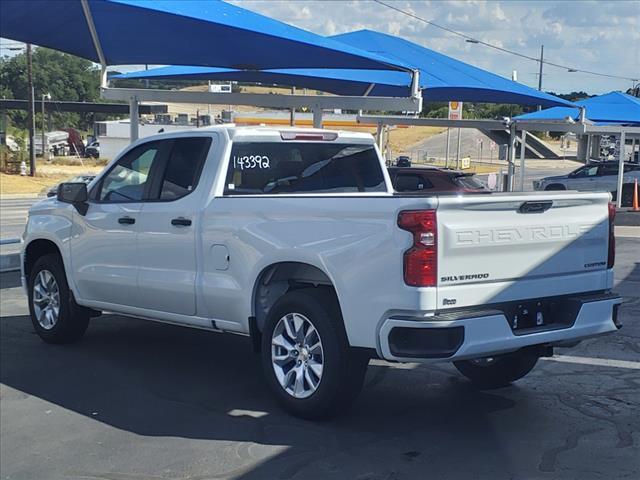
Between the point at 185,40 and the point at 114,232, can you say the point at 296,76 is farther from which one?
the point at 114,232

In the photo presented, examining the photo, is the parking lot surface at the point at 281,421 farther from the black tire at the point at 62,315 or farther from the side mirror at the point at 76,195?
the side mirror at the point at 76,195

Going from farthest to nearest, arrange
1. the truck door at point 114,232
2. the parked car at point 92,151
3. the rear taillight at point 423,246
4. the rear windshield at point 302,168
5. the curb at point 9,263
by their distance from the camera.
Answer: the parked car at point 92,151, the curb at point 9,263, the truck door at point 114,232, the rear windshield at point 302,168, the rear taillight at point 423,246

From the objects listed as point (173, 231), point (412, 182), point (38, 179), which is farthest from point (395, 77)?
point (38, 179)

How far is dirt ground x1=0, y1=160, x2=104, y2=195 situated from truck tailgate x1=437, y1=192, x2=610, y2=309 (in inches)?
1144

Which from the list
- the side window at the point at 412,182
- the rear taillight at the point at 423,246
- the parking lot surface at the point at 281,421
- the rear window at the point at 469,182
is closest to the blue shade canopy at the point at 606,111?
the rear window at the point at 469,182

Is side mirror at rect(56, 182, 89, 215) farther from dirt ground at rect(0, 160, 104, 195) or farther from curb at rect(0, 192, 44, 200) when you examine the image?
curb at rect(0, 192, 44, 200)

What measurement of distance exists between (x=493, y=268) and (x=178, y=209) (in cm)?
263

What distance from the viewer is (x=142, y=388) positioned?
6.58 metres

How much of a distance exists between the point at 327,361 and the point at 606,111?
18109 mm

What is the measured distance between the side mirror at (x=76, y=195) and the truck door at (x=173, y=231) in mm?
911

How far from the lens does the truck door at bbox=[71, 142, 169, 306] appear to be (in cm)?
701

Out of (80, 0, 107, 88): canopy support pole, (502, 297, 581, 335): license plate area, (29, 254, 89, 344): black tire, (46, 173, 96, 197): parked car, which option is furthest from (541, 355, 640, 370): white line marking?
(80, 0, 107, 88): canopy support pole

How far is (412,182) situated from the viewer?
49.2ft

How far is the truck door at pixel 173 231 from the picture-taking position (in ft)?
21.1
